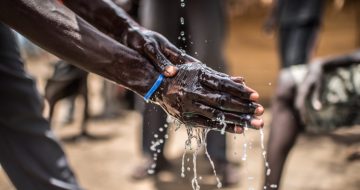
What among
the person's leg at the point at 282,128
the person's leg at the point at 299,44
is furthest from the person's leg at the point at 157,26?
the person's leg at the point at 282,128

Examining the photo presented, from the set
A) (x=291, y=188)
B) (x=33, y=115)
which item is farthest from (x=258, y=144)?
(x=33, y=115)

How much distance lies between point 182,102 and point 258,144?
96.6 inches

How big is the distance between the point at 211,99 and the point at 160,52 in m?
0.21

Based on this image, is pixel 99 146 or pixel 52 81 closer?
pixel 52 81

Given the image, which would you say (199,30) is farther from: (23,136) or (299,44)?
(23,136)

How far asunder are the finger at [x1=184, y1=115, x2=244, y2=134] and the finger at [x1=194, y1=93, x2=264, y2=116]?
46mm

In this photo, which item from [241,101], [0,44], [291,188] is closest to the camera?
[241,101]

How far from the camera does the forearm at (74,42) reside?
1.27 meters

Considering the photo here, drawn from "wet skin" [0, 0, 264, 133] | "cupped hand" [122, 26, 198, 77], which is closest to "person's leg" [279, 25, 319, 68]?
"cupped hand" [122, 26, 198, 77]

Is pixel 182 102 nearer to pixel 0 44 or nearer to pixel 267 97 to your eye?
pixel 0 44

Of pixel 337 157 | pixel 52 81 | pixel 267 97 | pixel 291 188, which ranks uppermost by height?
pixel 267 97

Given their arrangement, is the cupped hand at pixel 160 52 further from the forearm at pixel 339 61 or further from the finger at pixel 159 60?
the forearm at pixel 339 61

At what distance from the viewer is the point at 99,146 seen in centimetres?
378

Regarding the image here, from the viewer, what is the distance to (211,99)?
1.23 metres
